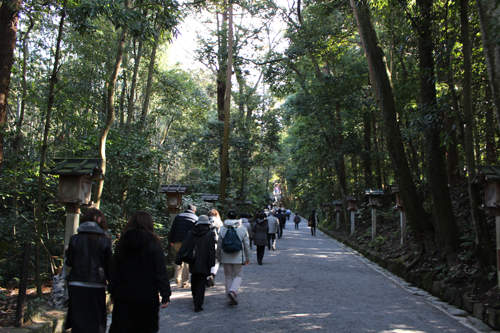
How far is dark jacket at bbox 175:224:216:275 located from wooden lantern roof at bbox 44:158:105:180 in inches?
76.6

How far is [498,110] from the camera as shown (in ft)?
20.5

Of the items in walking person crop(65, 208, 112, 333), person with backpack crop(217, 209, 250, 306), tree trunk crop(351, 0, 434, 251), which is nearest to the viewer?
walking person crop(65, 208, 112, 333)

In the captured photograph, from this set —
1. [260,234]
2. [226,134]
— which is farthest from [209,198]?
[260,234]

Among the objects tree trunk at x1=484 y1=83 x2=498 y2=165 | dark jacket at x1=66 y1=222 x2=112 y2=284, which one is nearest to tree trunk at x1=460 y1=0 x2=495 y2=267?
tree trunk at x1=484 y1=83 x2=498 y2=165

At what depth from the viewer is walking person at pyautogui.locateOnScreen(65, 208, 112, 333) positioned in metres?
3.65

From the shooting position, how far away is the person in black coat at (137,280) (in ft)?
12.1

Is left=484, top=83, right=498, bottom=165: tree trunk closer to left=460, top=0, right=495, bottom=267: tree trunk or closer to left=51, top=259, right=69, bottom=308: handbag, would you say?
left=460, top=0, right=495, bottom=267: tree trunk

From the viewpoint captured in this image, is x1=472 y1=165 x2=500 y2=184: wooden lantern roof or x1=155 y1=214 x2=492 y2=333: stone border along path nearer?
x1=155 y1=214 x2=492 y2=333: stone border along path

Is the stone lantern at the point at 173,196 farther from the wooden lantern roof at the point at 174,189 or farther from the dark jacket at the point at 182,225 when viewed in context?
the dark jacket at the point at 182,225

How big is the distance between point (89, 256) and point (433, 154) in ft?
27.3

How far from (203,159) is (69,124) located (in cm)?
1290

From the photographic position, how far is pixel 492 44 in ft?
21.6

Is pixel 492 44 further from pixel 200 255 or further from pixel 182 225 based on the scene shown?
pixel 182 225

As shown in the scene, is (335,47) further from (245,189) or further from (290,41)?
(245,189)
